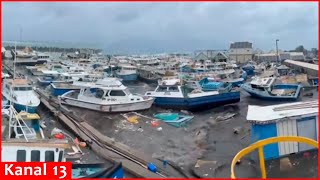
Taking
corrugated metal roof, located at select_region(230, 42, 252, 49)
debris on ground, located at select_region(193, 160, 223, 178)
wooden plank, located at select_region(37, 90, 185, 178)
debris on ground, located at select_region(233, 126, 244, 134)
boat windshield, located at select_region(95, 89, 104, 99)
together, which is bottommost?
debris on ground, located at select_region(193, 160, 223, 178)

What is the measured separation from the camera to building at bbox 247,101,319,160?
1315 cm

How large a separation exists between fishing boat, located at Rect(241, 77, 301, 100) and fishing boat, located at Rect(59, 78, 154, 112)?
9231mm

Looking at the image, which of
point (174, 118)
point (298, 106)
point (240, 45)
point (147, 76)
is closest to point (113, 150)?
point (174, 118)

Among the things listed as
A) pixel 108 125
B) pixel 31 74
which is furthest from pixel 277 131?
pixel 31 74

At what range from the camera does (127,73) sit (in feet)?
144

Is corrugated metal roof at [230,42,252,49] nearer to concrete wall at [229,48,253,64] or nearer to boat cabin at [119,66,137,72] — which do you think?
concrete wall at [229,48,253,64]

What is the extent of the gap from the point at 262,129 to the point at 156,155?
4140 mm

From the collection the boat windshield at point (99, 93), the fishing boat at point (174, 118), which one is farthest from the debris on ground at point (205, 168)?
the boat windshield at point (99, 93)

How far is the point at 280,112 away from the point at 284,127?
73 cm

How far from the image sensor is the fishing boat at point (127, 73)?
43469 mm

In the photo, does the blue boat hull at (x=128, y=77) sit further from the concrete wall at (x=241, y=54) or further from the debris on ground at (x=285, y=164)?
the concrete wall at (x=241, y=54)

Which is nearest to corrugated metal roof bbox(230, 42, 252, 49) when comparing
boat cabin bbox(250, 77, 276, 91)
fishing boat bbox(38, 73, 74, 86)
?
boat cabin bbox(250, 77, 276, 91)

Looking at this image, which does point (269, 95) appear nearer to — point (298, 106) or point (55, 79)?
point (298, 106)

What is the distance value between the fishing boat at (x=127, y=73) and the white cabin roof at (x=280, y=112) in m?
29.2
